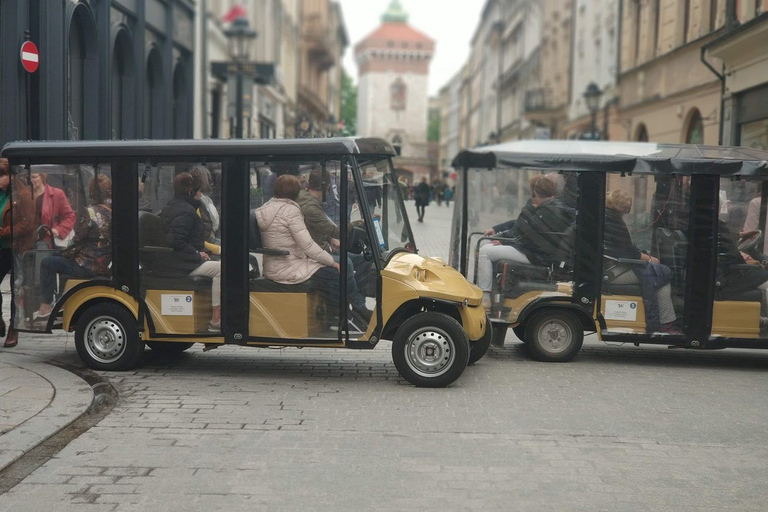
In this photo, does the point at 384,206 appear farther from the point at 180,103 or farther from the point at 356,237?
the point at 180,103

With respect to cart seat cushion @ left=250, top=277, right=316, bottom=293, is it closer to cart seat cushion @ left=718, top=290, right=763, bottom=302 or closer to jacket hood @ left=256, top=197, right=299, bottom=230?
jacket hood @ left=256, top=197, right=299, bottom=230

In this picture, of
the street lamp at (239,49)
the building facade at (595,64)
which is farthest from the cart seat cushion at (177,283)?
the building facade at (595,64)

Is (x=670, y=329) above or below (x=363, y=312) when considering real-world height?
below

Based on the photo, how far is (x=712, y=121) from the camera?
23.1 m

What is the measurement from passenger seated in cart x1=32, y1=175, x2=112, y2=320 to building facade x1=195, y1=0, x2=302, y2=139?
41.9ft

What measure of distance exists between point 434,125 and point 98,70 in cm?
17270

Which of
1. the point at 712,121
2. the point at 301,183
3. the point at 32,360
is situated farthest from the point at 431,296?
the point at 712,121

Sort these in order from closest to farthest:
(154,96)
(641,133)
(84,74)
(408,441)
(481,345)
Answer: (408,441) < (481,345) < (84,74) < (154,96) < (641,133)

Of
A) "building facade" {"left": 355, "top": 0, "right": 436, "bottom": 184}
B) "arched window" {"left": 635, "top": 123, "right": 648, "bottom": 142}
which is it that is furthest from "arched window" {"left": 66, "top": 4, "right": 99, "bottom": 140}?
"building facade" {"left": 355, "top": 0, "right": 436, "bottom": 184}

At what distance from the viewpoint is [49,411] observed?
22.6 feet

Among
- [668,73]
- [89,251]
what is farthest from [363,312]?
[668,73]

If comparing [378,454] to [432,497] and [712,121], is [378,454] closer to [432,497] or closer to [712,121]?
[432,497]

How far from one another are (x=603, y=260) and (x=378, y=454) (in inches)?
174

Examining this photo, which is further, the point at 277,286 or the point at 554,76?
the point at 554,76
